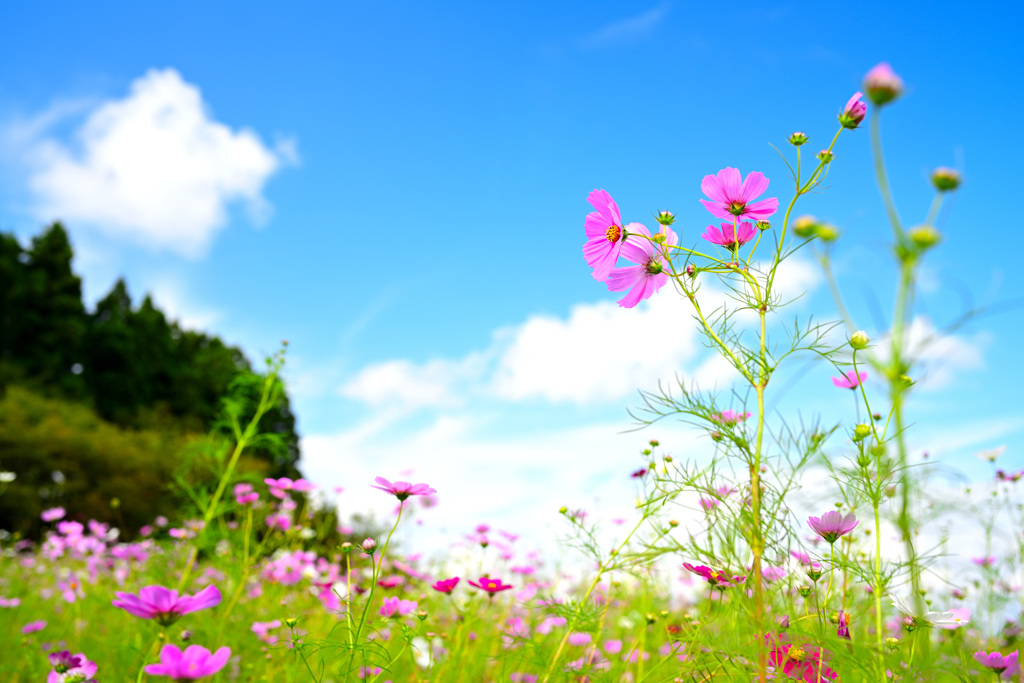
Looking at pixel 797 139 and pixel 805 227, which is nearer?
pixel 805 227

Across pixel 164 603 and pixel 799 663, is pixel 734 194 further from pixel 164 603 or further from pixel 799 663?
pixel 164 603

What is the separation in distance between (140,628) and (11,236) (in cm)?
1650

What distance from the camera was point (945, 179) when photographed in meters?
0.73

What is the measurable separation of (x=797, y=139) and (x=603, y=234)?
36 cm

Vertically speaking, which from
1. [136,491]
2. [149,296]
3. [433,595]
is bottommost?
[433,595]

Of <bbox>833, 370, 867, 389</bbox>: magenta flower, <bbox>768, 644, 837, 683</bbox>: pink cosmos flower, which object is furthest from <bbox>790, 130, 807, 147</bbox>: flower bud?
<bbox>768, 644, 837, 683</bbox>: pink cosmos flower

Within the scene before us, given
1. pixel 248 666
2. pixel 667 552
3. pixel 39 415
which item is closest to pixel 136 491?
pixel 39 415

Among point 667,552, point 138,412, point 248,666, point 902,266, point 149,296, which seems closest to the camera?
point 902,266

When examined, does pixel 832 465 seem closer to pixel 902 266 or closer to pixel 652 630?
pixel 902 266

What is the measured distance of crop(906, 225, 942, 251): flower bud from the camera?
Result: 71 cm

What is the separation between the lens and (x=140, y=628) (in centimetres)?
254

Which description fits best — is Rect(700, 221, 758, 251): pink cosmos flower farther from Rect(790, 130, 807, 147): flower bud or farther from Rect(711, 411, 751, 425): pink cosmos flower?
Rect(711, 411, 751, 425): pink cosmos flower

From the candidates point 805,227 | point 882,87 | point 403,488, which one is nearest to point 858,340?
point 805,227

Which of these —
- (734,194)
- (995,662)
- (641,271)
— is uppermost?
(734,194)
